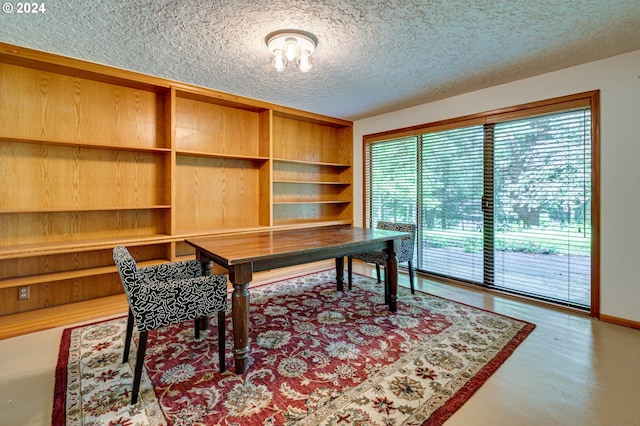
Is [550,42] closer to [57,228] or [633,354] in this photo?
[633,354]

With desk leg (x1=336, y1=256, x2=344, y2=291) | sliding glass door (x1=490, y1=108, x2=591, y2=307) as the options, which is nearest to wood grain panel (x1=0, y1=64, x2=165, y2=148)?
desk leg (x1=336, y1=256, x2=344, y2=291)

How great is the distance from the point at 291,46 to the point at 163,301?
195 cm

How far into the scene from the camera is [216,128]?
3871mm

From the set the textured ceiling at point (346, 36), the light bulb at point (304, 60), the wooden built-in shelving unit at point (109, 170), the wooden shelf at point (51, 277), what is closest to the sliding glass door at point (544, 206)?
the textured ceiling at point (346, 36)

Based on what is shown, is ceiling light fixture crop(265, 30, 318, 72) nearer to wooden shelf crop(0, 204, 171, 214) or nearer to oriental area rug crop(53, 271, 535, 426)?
wooden shelf crop(0, 204, 171, 214)

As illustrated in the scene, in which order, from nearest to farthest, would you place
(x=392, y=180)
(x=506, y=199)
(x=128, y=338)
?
(x=128, y=338) < (x=506, y=199) < (x=392, y=180)

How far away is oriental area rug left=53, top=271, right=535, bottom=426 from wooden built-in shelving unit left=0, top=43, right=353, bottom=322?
83 cm

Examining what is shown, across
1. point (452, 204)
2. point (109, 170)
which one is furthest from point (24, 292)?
point (452, 204)

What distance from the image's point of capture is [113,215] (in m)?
3.20

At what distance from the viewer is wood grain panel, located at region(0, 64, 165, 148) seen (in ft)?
8.77

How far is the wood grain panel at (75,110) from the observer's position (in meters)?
2.67

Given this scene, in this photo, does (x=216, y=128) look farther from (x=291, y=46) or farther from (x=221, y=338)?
(x=221, y=338)

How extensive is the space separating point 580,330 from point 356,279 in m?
2.22

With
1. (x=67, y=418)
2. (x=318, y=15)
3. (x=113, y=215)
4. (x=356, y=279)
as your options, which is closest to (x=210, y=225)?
(x=113, y=215)
